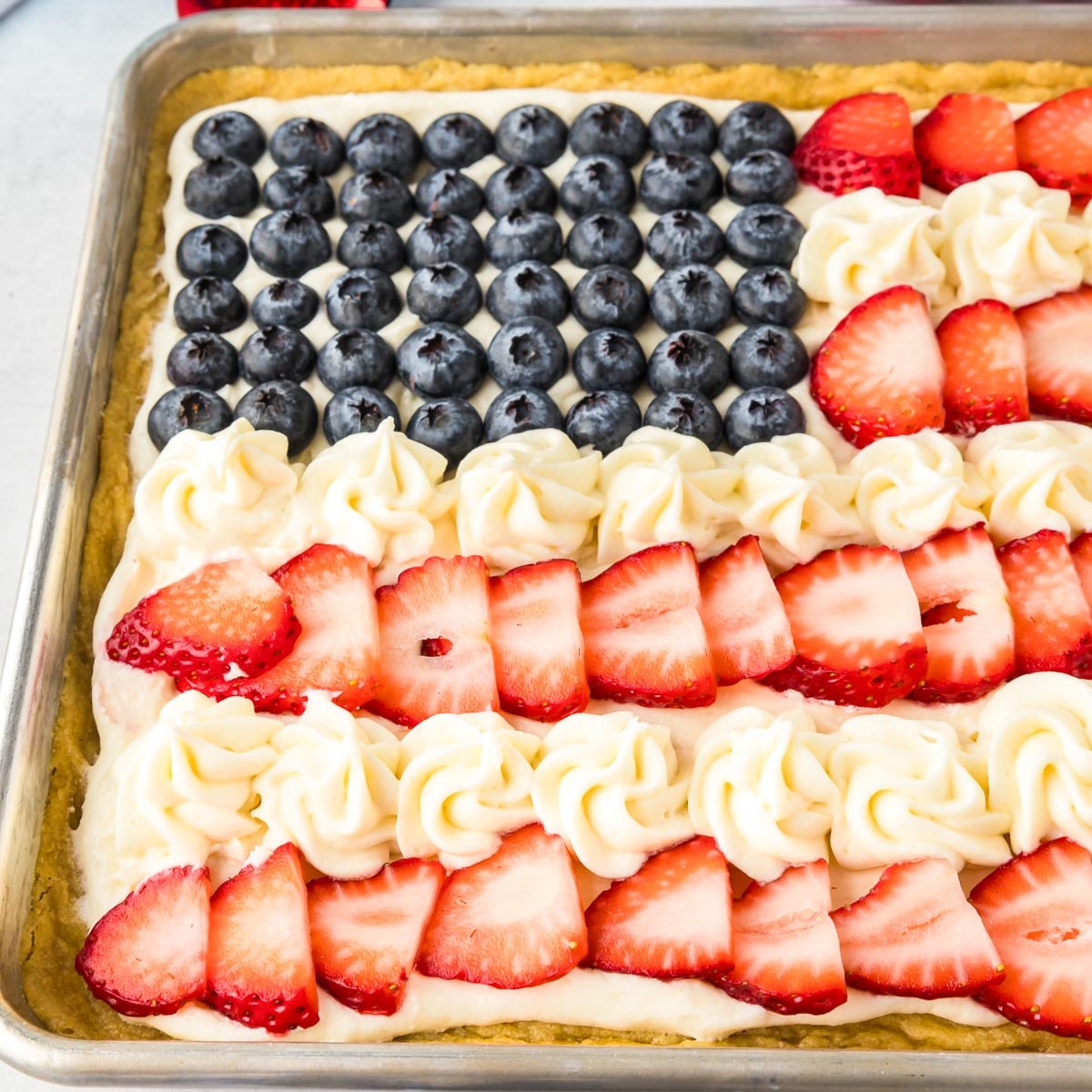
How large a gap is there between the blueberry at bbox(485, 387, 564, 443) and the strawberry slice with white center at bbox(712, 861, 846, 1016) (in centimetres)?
92

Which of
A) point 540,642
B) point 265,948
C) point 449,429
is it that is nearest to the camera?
point 265,948

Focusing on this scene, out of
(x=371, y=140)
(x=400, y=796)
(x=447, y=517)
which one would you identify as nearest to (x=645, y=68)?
(x=371, y=140)

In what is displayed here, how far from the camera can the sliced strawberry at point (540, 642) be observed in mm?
2021

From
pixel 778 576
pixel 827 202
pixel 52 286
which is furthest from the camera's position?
pixel 52 286

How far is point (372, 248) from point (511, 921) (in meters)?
1.37

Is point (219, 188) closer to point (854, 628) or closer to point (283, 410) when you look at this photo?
point (283, 410)

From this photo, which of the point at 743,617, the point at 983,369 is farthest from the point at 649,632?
the point at 983,369

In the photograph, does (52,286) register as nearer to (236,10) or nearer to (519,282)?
(236,10)

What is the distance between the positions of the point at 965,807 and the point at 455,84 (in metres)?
1.90

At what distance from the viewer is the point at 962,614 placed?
2.10m

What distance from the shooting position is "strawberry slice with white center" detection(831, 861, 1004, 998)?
182 centimetres

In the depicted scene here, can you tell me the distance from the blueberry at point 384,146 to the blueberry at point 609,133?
36 cm

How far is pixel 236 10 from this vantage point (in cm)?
274

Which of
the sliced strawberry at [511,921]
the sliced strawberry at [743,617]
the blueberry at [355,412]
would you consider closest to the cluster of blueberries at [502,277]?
the blueberry at [355,412]
